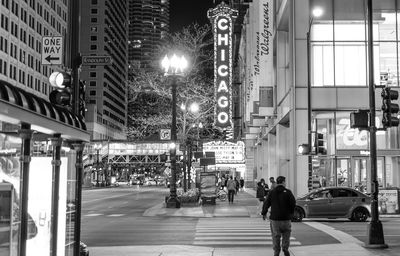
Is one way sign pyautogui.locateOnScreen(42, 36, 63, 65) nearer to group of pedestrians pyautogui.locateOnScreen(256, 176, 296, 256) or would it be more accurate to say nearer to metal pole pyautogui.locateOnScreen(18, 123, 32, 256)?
group of pedestrians pyautogui.locateOnScreen(256, 176, 296, 256)

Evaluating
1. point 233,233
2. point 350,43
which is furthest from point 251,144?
point 233,233

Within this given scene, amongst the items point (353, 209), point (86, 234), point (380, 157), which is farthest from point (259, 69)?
point (86, 234)

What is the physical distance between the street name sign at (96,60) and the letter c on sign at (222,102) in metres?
32.0

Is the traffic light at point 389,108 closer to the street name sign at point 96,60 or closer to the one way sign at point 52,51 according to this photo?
the street name sign at point 96,60

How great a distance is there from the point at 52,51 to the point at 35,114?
282 inches

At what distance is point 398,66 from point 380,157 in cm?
563

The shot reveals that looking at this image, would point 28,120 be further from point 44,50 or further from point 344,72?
point 344,72

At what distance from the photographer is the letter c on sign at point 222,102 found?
46.2 m

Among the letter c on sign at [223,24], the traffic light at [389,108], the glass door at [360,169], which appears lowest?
the glass door at [360,169]

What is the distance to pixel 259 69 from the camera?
42562 millimetres

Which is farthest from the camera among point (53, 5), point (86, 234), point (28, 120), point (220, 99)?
point (53, 5)

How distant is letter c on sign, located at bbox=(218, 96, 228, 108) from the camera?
46.2 meters

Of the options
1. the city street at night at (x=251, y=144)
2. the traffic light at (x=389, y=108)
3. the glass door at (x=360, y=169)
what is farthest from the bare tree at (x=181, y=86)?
the traffic light at (x=389, y=108)

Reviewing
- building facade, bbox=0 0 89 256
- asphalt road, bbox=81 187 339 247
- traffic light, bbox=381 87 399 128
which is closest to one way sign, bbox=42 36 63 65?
building facade, bbox=0 0 89 256
